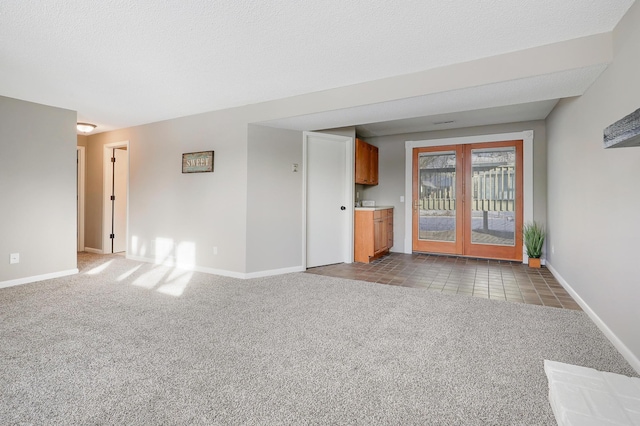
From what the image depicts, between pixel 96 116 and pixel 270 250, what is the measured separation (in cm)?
344

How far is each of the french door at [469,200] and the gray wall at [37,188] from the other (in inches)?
230

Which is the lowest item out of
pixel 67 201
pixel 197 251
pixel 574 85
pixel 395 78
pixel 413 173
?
pixel 197 251

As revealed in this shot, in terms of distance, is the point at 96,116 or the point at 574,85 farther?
the point at 96,116

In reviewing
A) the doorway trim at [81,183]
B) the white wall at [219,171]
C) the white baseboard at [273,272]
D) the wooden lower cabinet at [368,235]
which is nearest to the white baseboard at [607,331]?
the white wall at [219,171]

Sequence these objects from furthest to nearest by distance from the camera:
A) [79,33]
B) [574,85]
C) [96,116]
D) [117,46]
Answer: [96,116] → [574,85] → [117,46] → [79,33]

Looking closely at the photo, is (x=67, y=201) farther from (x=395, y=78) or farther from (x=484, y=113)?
(x=484, y=113)

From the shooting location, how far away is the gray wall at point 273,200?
4508 millimetres

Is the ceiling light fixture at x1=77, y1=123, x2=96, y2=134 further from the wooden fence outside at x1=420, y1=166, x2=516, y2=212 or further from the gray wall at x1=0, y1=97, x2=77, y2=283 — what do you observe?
the wooden fence outside at x1=420, y1=166, x2=516, y2=212

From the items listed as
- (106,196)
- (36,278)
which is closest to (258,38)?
(36,278)

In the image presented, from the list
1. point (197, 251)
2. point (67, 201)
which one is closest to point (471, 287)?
point (197, 251)

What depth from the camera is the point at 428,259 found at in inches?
231

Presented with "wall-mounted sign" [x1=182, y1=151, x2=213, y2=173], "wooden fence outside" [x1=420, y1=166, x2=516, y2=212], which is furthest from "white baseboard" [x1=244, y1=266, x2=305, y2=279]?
"wooden fence outside" [x1=420, y1=166, x2=516, y2=212]

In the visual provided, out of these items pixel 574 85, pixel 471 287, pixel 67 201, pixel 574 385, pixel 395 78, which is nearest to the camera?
pixel 574 385

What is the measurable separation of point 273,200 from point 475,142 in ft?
12.7
